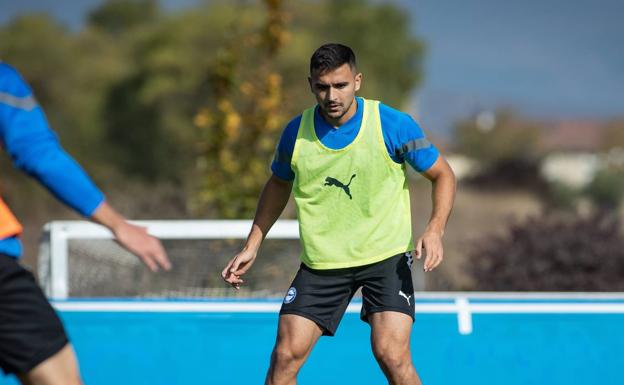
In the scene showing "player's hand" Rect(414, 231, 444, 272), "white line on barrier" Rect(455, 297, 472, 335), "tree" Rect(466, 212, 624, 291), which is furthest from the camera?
"tree" Rect(466, 212, 624, 291)

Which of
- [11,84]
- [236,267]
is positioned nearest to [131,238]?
[11,84]

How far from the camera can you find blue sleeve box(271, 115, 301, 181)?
4990mm

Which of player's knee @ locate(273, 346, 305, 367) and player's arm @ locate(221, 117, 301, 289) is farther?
player's arm @ locate(221, 117, 301, 289)

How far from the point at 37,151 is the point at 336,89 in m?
1.75

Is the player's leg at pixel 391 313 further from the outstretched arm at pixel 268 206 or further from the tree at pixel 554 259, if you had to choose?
the tree at pixel 554 259

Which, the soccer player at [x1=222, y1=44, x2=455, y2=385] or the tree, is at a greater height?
the soccer player at [x1=222, y1=44, x2=455, y2=385]

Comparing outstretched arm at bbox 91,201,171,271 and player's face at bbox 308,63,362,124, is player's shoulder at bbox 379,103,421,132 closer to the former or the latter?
player's face at bbox 308,63,362,124

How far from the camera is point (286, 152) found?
5012 millimetres

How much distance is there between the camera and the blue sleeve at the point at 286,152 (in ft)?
16.4

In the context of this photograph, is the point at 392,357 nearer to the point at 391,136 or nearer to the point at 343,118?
the point at 391,136

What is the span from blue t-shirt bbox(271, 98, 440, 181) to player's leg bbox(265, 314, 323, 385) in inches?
30.5

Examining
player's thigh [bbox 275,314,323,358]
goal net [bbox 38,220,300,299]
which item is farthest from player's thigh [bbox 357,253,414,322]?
goal net [bbox 38,220,300,299]

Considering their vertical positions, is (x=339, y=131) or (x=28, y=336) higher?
(x=339, y=131)

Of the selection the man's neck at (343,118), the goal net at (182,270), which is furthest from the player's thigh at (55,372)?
the goal net at (182,270)
